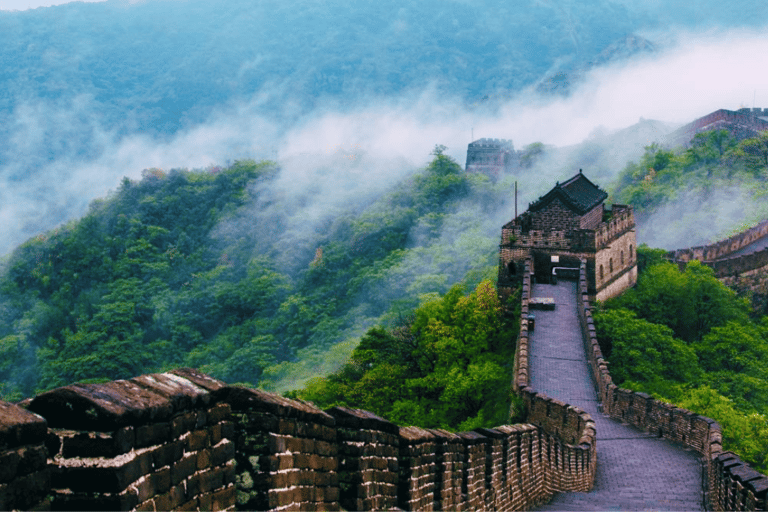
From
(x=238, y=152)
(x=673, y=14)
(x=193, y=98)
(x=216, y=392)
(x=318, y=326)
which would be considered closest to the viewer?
(x=216, y=392)

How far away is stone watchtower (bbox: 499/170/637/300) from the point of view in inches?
1378

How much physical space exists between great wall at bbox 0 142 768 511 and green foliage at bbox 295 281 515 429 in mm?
5995

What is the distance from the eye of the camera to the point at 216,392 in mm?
5090

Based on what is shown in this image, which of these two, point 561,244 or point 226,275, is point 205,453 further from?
point 226,275

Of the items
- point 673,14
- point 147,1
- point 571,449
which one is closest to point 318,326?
point 571,449

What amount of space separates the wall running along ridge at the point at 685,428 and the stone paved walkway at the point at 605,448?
22cm

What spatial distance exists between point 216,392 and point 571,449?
45.4 feet

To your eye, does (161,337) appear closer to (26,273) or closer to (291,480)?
(26,273)

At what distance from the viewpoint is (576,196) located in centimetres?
3769

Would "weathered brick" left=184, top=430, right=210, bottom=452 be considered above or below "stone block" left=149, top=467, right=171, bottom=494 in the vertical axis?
above

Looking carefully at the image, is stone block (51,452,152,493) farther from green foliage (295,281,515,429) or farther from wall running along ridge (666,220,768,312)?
wall running along ridge (666,220,768,312)

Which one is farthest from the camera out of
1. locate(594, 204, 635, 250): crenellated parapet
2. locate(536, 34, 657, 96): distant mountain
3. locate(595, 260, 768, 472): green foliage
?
locate(536, 34, 657, 96): distant mountain

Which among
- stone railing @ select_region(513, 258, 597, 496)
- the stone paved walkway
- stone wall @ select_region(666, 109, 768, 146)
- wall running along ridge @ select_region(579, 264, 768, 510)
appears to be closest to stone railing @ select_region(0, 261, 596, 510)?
wall running along ridge @ select_region(579, 264, 768, 510)

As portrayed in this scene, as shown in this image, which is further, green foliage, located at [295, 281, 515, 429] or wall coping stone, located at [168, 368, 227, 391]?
green foliage, located at [295, 281, 515, 429]
